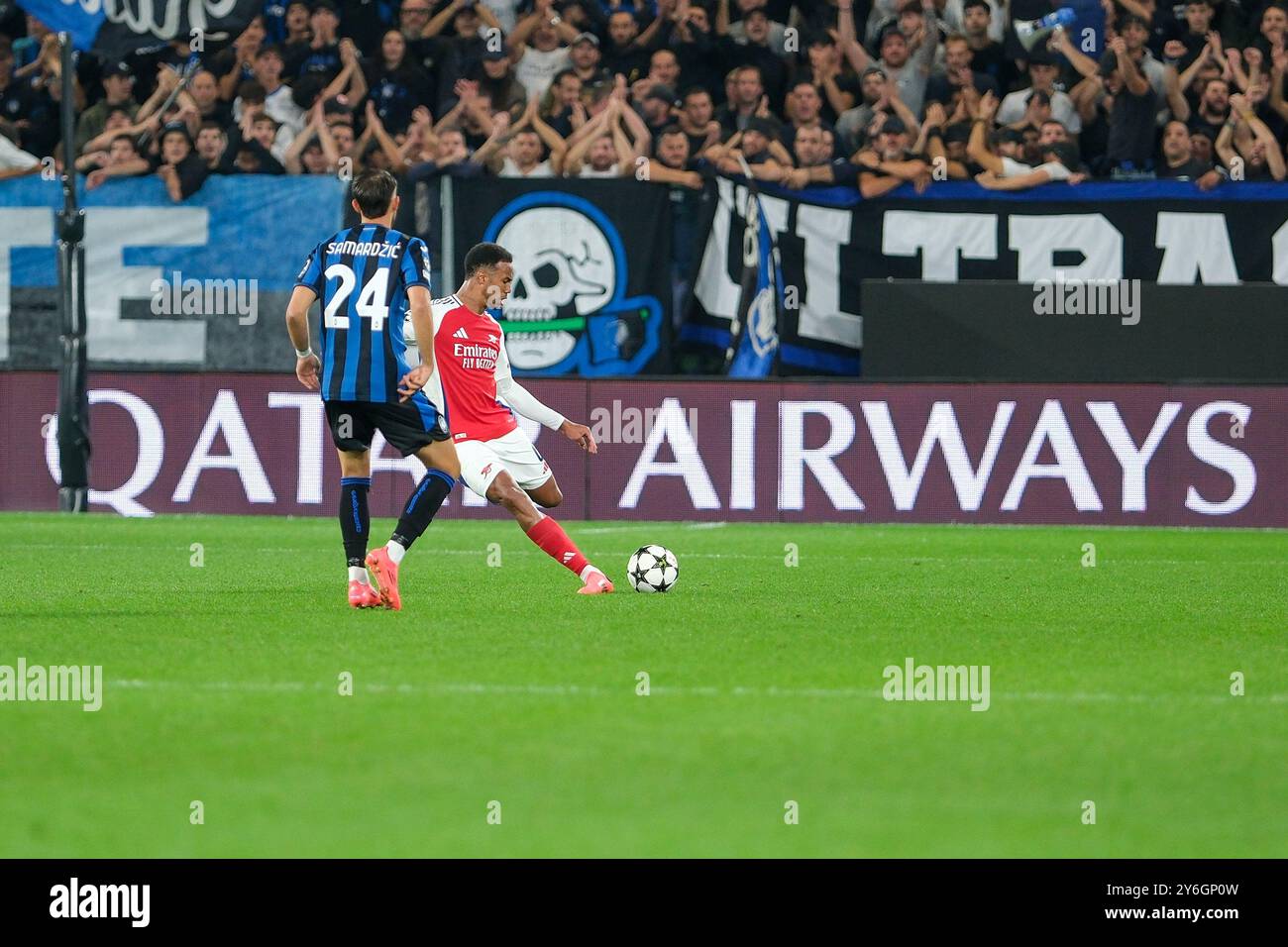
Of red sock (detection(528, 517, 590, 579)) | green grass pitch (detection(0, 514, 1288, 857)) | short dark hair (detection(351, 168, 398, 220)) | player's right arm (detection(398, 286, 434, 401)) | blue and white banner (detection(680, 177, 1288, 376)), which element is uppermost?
blue and white banner (detection(680, 177, 1288, 376))

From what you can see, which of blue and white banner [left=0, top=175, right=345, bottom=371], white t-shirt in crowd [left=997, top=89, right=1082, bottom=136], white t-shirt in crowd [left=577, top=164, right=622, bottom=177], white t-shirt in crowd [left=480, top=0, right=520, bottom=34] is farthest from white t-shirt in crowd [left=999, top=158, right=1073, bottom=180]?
blue and white banner [left=0, top=175, right=345, bottom=371]

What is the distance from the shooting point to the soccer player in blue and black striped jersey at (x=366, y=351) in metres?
9.44

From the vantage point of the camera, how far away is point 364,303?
31.3 ft

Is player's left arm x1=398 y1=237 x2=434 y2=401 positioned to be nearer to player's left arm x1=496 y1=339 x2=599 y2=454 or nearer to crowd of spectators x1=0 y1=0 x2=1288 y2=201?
player's left arm x1=496 y1=339 x2=599 y2=454

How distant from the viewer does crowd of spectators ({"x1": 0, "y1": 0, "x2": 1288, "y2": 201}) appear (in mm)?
18141

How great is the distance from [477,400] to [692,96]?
8558 millimetres

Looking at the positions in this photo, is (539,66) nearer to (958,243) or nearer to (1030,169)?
(958,243)

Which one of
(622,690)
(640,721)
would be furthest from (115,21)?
(640,721)

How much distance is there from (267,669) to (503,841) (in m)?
2.87

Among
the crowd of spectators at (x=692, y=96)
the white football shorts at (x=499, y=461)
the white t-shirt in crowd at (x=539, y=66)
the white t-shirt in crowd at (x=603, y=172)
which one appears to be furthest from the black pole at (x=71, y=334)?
the white football shorts at (x=499, y=461)

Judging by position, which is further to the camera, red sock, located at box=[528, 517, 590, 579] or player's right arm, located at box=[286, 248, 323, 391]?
red sock, located at box=[528, 517, 590, 579]

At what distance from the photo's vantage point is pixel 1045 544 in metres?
15.0

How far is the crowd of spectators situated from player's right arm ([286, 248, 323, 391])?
857 cm

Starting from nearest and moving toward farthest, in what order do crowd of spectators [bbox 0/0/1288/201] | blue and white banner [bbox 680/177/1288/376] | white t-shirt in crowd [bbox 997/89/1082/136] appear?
blue and white banner [bbox 680/177/1288/376] → crowd of spectators [bbox 0/0/1288/201] → white t-shirt in crowd [bbox 997/89/1082/136]
